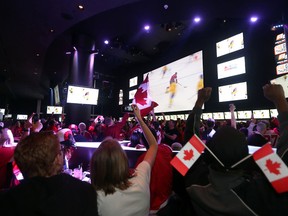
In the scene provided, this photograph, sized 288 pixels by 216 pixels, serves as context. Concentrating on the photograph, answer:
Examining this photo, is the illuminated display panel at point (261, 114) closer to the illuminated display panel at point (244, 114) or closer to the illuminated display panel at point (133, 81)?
the illuminated display panel at point (244, 114)

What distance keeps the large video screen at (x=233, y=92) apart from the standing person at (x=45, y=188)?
927 cm

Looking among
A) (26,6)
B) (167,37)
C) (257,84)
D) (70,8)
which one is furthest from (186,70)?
(26,6)

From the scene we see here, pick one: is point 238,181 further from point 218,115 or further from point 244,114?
point 218,115

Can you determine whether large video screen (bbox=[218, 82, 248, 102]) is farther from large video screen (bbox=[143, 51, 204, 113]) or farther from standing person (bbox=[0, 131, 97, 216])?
standing person (bbox=[0, 131, 97, 216])

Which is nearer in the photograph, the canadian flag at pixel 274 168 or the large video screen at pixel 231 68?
the canadian flag at pixel 274 168

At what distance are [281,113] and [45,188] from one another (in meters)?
1.46

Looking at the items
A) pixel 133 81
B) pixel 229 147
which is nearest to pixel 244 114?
pixel 229 147

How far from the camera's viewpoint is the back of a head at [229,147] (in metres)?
0.99

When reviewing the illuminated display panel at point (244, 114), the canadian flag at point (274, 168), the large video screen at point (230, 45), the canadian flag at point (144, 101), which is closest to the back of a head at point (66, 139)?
the canadian flag at point (144, 101)

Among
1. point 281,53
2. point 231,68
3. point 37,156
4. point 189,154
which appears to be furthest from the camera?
point 231,68

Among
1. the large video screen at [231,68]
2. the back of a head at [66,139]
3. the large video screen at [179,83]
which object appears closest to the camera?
the back of a head at [66,139]

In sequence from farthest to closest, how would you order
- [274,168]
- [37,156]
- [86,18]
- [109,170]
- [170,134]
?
1. [86,18]
2. [170,134]
3. [109,170]
4. [37,156]
5. [274,168]

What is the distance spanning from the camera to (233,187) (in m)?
0.97

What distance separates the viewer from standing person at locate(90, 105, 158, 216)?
3.78 feet
